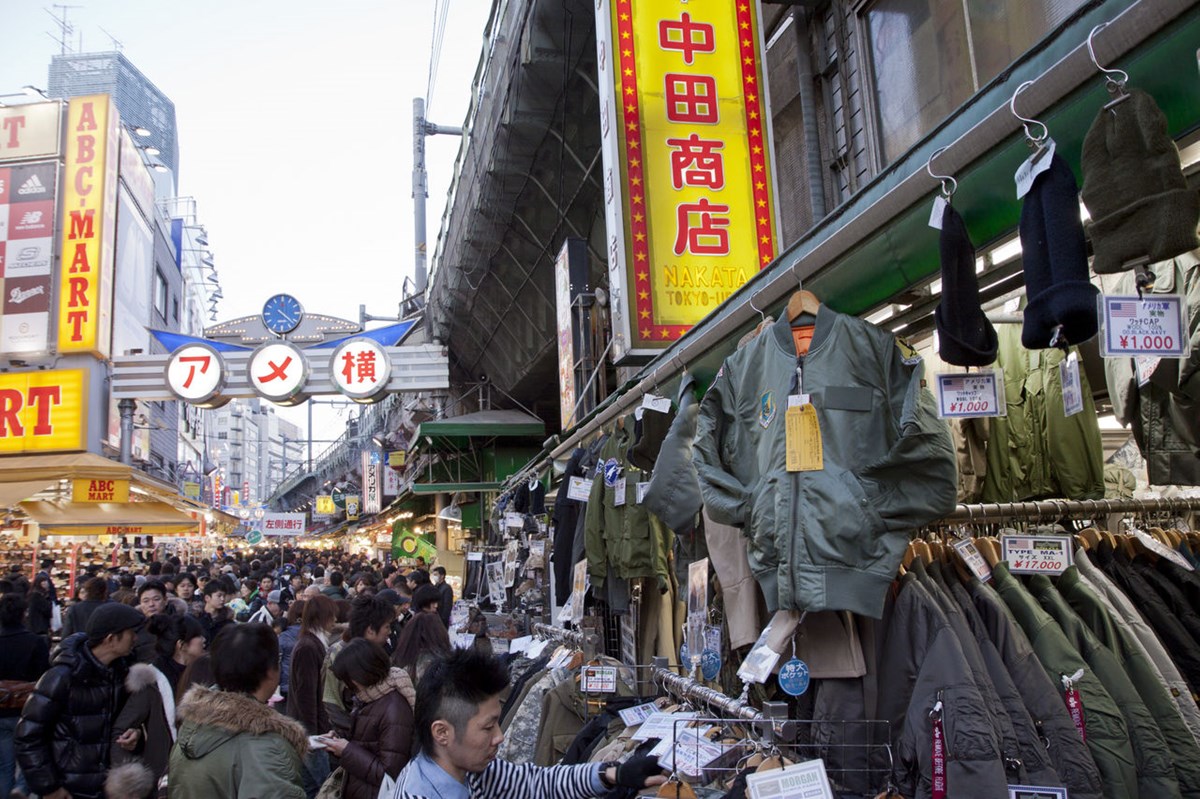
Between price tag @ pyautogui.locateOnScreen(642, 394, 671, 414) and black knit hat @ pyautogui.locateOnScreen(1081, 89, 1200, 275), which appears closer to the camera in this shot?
black knit hat @ pyautogui.locateOnScreen(1081, 89, 1200, 275)

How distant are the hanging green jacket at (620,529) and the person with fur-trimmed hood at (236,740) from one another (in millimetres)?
1829

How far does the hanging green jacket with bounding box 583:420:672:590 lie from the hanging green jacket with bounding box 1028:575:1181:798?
1972mm

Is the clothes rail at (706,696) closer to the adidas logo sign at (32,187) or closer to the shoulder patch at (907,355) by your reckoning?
the shoulder patch at (907,355)

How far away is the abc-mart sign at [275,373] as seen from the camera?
14.4 meters

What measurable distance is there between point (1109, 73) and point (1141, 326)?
1.79 ft

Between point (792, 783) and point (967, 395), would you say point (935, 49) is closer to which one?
point (967, 395)

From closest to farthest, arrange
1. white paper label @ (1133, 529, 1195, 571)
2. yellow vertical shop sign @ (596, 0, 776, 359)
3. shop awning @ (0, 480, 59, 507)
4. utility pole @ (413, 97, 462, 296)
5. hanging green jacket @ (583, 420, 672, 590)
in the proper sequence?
white paper label @ (1133, 529, 1195, 571) → hanging green jacket @ (583, 420, 672, 590) → yellow vertical shop sign @ (596, 0, 776, 359) → shop awning @ (0, 480, 59, 507) → utility pole @ (413, 97, 462, 296)

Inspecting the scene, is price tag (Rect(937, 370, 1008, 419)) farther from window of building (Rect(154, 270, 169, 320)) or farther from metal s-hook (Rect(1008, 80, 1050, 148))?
window of building (Rect(154, 270, 169, 320))

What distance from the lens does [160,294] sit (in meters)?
38.9

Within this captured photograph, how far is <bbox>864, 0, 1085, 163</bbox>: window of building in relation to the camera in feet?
18.8

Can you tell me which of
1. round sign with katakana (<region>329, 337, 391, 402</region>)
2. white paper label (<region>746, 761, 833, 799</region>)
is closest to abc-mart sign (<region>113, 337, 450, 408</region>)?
round sign with katakana (<region>329, 337, 391, 402</region>)

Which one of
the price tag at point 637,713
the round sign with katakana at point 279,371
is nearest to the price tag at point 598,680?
the price tag at point 637,713

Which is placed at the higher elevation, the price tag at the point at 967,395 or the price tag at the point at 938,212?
the price tag at the point at 938,212

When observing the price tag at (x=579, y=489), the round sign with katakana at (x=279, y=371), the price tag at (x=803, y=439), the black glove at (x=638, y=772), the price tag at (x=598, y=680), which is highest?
the round sign with katakana at (x=279, y=371)
